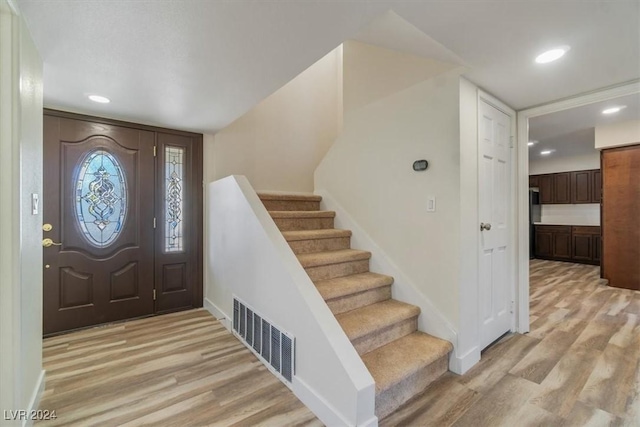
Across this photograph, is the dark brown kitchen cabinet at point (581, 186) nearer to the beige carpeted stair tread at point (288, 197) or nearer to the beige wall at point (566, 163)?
the beige wall at point (566, 163)

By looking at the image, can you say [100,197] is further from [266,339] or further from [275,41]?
[275,41]

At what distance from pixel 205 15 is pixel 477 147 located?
2.05 metres

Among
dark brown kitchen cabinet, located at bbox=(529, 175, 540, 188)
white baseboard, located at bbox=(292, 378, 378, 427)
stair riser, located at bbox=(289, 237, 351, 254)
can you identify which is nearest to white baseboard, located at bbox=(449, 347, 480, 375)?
white baseboard, located at bbox=(292, 378, 378, 427)

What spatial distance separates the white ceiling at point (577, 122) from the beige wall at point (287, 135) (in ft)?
9.07

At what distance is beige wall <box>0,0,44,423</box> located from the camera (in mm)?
1328

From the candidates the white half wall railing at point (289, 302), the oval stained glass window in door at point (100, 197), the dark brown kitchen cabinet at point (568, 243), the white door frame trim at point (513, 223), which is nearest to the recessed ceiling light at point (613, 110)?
the white door frame trim at point (513, 223)

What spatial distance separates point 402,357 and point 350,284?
2.13 ft

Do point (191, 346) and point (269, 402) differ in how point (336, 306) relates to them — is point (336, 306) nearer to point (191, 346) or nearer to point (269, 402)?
point (269, 402)

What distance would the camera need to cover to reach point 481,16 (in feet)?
4.77

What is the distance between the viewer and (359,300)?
2.36m

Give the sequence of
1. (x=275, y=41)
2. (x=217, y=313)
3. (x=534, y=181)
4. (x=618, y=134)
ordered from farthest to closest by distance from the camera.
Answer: (x=534, y=181)
(x=618, y=134)
(x=217, y=313)
(x=275, y=41)

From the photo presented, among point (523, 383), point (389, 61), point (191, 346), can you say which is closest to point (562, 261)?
point (523, 383)
